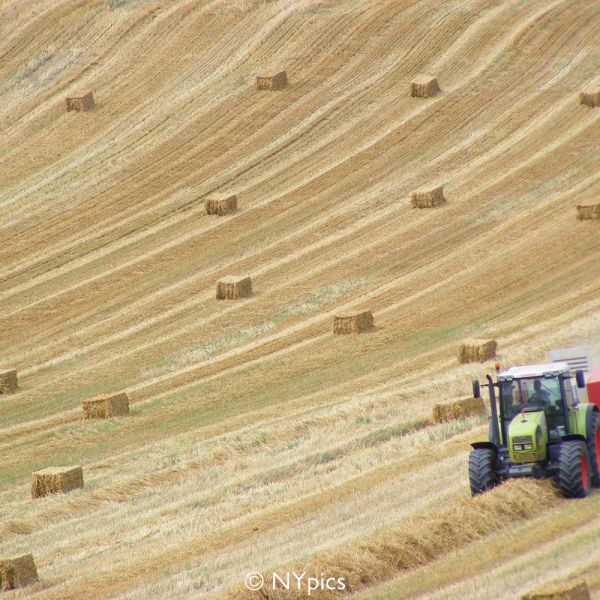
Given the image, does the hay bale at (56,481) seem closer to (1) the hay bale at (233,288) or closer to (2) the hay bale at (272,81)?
(1) the hay bale at (233,288)

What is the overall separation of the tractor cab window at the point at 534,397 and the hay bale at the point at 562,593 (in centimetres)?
559

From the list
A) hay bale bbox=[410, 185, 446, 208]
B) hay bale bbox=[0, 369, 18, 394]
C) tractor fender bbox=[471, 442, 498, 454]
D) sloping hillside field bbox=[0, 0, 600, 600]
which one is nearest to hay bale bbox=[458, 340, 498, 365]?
sloping hillside field bbox=[0, 0, 600, 600]

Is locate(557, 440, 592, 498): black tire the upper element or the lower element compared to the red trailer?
lower

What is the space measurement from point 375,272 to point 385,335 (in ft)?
14.2

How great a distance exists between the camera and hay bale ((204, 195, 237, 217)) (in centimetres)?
3994

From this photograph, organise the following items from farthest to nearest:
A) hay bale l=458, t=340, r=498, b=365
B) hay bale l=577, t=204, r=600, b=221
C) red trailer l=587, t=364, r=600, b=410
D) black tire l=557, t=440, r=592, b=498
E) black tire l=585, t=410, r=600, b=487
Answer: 1. hay bale l=577, t=204, r=600, b=221
2. hay bale l=458, t=340, r=498, b=365
3. red trailer l=587, t=364, r=600, b=410
4. black tire l=585, t=410, r=600, b=487
5. black tire l=557, t=440, r=592, b=498

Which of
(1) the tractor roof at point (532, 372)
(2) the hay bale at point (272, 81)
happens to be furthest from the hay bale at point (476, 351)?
(2) the hay bale at point (272, 81)

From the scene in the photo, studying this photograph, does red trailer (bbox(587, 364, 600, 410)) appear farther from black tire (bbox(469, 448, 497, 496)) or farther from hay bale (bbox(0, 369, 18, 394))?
hay bale (bbox(0, 369, 18, 394))

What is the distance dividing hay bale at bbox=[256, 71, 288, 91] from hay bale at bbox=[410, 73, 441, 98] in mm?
4373

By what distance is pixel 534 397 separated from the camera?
61.3ft

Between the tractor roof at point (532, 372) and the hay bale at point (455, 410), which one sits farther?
the hay bale at point (455, 410)

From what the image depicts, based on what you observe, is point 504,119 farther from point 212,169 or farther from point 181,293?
point 181,293

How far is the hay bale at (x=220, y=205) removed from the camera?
39.9m

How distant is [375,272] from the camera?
3581 cm
